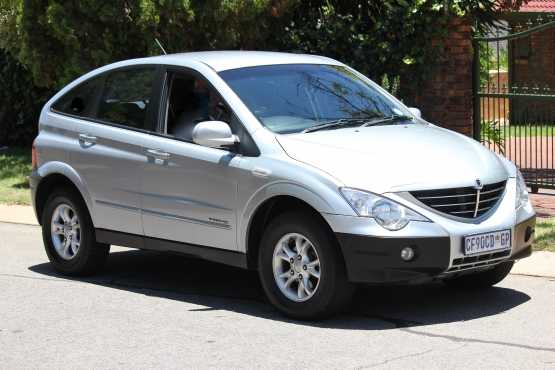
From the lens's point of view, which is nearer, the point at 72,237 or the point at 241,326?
the point at 241,326

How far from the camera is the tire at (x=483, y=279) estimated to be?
837 centimetres

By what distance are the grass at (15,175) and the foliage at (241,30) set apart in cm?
152

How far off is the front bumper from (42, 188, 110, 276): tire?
8.87 feet

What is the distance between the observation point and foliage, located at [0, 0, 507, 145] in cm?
1406

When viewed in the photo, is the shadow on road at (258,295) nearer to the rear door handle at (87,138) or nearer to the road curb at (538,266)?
the road curb at (538,266)

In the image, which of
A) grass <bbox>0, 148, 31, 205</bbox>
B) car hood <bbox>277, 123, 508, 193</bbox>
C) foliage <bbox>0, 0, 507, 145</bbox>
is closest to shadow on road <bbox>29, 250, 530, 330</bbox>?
car hood <bbox>277, 123, 508, 193</bbox>

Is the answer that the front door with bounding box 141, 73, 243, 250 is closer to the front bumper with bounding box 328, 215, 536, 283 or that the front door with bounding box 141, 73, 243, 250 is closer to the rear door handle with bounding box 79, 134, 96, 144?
the rear door handle with bounding box 79, 134, 96, 144

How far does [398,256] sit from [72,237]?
127 inches

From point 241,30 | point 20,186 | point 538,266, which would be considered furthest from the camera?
point 20,186

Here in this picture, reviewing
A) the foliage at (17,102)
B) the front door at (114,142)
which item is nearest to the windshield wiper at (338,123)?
the front door at (114,142)

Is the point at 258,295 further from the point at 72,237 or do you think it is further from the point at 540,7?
the point at 540,7

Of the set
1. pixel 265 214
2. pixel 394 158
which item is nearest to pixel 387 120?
pixel 394 158

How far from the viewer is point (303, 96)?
28.0 ft

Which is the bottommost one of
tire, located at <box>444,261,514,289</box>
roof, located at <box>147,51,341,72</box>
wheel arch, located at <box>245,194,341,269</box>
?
tire, located at <box>444,261,514,289</box>
